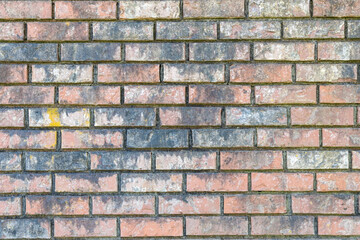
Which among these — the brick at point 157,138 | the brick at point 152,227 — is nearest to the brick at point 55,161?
the brick at point 157,138

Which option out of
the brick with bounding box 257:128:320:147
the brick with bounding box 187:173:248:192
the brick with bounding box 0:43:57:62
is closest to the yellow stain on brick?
the brick with bounding box 0:43:57:62

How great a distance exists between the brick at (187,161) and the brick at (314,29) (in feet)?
2.22

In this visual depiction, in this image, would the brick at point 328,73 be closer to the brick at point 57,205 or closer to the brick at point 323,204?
the brick at point 323,204

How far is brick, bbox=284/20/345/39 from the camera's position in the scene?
1.70 meters

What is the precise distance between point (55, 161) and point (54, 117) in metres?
0.21

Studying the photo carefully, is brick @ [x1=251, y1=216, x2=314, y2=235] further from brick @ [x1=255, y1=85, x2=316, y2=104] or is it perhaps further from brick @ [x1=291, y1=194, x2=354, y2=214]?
brick @ [x1=255, y1=85, x2=316, y2=104]

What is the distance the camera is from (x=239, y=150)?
67.1 inches

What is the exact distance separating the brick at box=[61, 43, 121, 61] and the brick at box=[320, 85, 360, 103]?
3.20ft

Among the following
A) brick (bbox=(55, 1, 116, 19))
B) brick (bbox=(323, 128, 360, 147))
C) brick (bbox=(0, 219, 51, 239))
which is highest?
brick (bbox=(55, 1, 116, 19))

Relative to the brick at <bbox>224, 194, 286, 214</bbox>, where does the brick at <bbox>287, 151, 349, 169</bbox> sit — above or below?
above

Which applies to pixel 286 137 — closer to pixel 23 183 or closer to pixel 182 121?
pixel 182 121

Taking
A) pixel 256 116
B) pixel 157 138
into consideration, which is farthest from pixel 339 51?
pixel 157 138

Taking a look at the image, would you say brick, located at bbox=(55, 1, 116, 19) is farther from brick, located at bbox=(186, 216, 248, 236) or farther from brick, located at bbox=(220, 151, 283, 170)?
brick, located at bbox=(186, 216, 248, 236)

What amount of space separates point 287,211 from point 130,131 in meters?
0.82
